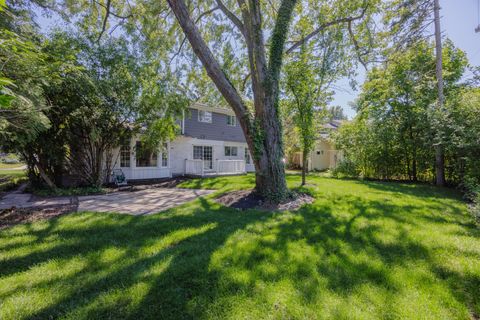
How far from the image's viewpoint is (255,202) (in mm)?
6117

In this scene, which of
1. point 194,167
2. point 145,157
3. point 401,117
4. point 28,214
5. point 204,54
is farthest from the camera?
point 194,167

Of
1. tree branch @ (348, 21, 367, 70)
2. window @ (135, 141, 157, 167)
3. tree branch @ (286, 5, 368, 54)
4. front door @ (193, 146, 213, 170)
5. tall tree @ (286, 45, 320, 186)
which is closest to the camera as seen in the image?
tree branch @ (286, 5, 368, 54)

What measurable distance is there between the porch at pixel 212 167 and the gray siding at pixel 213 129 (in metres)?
1.86

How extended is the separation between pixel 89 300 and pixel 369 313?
2.73 m

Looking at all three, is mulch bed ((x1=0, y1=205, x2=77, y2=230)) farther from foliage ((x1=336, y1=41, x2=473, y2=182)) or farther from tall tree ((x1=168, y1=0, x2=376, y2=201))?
foliage ((x1=336, y1=41, x2=473, y2=182))

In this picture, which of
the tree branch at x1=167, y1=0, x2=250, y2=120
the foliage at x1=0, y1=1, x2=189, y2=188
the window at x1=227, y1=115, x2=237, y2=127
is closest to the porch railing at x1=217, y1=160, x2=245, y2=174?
the window at x1=227, y1=115, x2=237, y2=127

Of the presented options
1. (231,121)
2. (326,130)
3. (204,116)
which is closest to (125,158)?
(204,116)

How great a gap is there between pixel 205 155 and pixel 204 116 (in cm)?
285

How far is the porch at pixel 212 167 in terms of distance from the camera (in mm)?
13805

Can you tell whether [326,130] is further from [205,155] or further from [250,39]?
[205,155]

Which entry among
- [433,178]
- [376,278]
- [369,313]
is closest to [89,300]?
[369,313]

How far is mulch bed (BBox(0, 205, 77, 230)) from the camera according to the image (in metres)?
4.68

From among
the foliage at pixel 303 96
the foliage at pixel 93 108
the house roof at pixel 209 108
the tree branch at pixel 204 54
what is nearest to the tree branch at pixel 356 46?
the foliage at pixel 303 96

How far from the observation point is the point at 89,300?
2.12 metres
